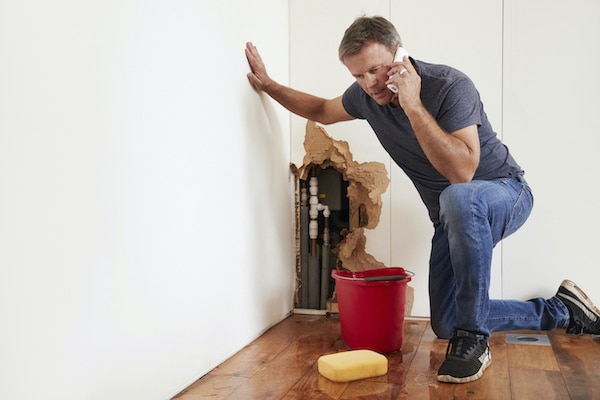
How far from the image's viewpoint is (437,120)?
6.56ft

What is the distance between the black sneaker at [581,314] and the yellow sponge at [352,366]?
3.12 feet

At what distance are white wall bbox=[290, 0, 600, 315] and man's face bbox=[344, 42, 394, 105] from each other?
2.28 ft

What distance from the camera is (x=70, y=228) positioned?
126 centimetres

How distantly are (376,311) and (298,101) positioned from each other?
952 millimetres

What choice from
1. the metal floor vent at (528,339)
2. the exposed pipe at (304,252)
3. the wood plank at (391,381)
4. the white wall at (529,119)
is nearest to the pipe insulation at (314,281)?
the exposed pipe at (304,252)

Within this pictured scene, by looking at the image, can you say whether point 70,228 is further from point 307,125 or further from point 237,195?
point 307,125

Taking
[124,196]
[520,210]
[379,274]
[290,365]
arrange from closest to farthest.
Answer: [124,196] < [290,365] < [520,210] < [379,274]

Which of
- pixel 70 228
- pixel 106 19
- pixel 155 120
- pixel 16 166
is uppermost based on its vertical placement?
pixel 106 19

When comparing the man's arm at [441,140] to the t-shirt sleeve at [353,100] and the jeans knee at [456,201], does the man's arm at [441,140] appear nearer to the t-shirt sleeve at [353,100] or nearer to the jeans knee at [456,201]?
the jeans knee at [456,201]

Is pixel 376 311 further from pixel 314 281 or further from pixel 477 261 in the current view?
pixel 314 281

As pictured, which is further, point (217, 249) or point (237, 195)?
point (237, 195)

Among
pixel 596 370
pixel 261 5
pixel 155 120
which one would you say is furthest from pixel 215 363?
pixel 261 5

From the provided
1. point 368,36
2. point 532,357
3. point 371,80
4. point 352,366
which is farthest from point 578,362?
point 368,36

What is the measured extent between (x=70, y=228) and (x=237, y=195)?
94cm
